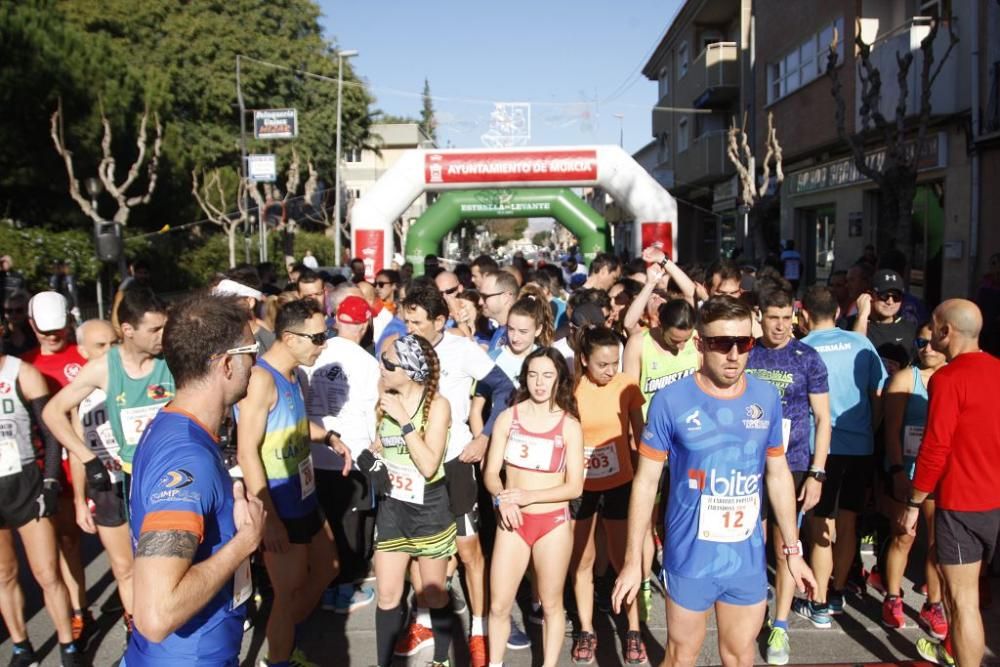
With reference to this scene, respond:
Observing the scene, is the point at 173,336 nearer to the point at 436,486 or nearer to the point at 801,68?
the point at 436,486

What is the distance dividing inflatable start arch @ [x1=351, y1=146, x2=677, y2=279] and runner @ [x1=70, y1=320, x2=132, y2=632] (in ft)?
33.5

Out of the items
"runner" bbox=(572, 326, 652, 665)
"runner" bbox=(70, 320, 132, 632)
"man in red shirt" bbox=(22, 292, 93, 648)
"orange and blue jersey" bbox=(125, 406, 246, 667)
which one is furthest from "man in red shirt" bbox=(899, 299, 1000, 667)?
"man in red shirt" bbox=(22, 292, 93, 648)

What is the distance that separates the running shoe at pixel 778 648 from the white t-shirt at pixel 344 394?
2450 mm

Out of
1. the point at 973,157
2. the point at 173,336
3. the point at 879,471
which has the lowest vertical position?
the point at 879,471

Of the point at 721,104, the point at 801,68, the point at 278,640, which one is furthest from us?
the point at 721,104

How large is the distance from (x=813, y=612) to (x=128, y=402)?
3.93m

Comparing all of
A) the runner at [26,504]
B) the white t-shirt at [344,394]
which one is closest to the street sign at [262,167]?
the white t-shirt at [344,394]

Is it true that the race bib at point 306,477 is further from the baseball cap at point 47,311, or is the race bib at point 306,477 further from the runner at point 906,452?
the runner at point 906,452

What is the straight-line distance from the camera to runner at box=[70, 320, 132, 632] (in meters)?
4.00

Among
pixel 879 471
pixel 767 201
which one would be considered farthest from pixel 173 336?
pixel 767 201

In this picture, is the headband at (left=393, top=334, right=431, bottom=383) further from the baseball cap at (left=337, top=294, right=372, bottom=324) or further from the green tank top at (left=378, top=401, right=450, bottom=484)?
the baseball cap at (left=337, top=294, right=372, bottom=324)

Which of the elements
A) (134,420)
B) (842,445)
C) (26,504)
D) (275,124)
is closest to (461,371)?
(134,420)

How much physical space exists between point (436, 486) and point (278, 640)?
104 centimetres

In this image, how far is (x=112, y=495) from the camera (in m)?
3.97
